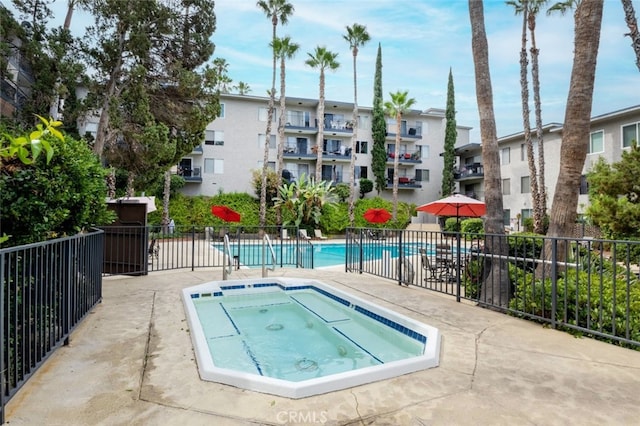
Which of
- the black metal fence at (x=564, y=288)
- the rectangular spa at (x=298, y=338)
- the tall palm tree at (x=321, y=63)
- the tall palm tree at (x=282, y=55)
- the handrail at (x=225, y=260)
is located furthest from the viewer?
the tall palm tree at (x=321, y=63)

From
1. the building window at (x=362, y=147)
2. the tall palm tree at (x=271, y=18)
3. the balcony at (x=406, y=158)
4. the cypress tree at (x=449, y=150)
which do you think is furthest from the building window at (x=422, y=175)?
the tall palm tree at (x=271, y=18)

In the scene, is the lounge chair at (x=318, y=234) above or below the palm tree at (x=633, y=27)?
below

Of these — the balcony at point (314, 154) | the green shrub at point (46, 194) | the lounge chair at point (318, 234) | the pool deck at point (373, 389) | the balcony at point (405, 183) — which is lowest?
the pool deck at point (373, 389)

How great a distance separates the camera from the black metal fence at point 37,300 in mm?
2760

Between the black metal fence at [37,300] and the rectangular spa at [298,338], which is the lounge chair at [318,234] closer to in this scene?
the rectangular spa at [298,338]

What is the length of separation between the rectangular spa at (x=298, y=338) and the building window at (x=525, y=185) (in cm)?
2474

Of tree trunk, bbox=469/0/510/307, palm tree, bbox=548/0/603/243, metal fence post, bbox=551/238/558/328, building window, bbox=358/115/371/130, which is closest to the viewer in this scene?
metal fence post, bbox=551/238/558/328

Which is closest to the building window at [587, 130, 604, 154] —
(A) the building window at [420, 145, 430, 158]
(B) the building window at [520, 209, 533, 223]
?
(B) the building window at [520, 209, 533, 223]

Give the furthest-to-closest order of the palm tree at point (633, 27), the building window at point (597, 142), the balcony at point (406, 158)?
the balcony at point (406, 158) < the building window at point (597, 142) < the palm tree at point (633, 27)

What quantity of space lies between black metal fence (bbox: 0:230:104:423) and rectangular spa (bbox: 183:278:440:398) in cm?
138

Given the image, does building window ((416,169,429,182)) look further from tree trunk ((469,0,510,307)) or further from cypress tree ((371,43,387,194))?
tree trunk ((469,0,510,307))

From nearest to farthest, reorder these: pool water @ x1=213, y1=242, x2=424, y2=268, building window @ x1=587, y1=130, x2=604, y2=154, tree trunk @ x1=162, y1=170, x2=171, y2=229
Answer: pool water @ x1=213, y1=242, x2=424, y2=268, building window @ x1=587, y1=130, x2=604, y2=154, tree trunk @ x1=162, y1=170, x2=171, y2=229

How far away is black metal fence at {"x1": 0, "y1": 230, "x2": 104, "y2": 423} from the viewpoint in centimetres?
276

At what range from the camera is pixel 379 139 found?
32688mm
